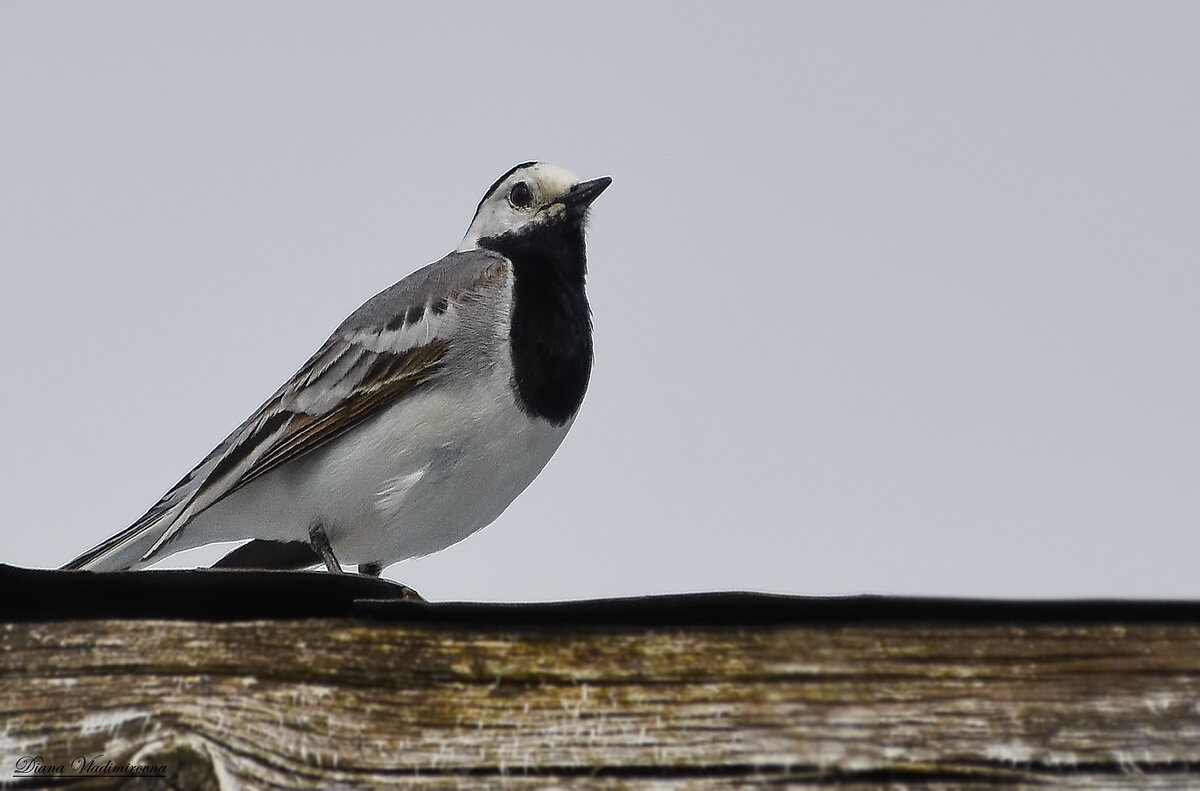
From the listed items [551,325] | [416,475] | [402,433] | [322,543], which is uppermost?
[551,325]

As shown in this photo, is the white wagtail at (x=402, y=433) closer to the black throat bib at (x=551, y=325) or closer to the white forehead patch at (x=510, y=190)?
the black throat bib at (x=551, y=325)

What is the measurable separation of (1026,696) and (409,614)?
3.64ft

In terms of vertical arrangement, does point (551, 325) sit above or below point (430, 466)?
above

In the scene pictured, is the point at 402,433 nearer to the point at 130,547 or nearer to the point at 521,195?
the point at 130,547

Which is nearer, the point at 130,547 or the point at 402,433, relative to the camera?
the point at 402,433

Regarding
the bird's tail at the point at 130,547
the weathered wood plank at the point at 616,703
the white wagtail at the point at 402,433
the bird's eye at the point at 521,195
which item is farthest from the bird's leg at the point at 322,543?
the weathered wood plank at the point at 616,703

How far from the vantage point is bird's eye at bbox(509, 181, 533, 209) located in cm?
692

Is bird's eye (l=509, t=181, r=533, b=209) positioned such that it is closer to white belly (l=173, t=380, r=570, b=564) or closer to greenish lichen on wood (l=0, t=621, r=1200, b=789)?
white belly (l=173, t=380, r=570, b=564)

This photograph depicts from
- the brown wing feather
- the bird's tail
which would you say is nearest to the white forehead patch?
the brown wing feather

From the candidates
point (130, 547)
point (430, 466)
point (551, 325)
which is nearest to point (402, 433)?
point (430, 466)

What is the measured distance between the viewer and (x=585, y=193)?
669 cm

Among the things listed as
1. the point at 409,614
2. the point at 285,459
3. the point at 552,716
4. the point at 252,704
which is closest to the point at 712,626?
the point at 552,716

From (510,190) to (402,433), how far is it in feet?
6.87

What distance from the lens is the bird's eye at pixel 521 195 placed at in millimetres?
6922
